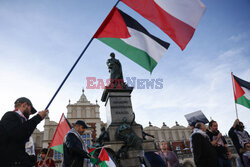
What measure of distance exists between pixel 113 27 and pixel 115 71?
13.4 ft

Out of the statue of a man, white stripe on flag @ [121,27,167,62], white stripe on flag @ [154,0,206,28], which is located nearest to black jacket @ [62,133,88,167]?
white stripe on flag @ [121,27,167,62]

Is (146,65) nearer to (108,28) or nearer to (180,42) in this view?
(180,42)

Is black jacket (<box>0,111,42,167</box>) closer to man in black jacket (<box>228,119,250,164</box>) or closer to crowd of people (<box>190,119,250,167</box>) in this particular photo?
crowd of people (<box>190,119,250,167</box>)

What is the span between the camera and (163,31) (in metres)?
3.58

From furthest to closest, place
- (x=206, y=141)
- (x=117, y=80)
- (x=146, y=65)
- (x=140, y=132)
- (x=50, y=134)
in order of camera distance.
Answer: (x=50, y=134)
(x=117, y=80)
(x=140, y=132)
(x=146, y=65)
(x=206, y=141)

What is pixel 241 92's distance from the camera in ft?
18.6

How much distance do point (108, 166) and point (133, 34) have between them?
3.10 metres

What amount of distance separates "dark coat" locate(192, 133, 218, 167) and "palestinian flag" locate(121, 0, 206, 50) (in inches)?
74.4

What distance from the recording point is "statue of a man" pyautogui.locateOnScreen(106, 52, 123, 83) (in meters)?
7.44

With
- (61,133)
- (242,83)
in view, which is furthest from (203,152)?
(242,83)

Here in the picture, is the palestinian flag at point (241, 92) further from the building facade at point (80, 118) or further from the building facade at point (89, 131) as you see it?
the building facade at point (80, 118)

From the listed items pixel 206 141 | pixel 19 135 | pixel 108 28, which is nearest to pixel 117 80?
pixel 108 28

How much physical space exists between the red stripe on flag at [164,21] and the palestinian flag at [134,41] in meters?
0.41

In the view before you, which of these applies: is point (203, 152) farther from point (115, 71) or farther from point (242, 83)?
point (115, 71)
